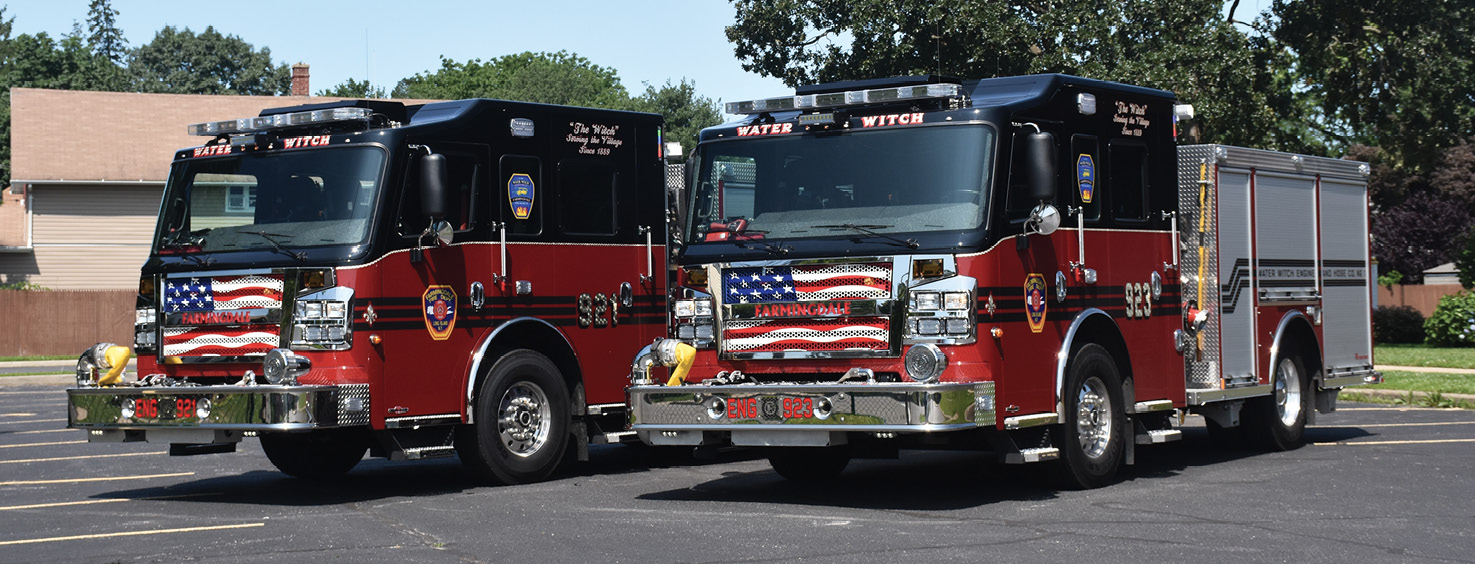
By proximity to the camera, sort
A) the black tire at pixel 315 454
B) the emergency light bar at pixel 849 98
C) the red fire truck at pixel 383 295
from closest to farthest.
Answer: the emergency light bar at pixel 849 98 → the red fire truck at pixel 383 295 → the black tire at pixel 315 454

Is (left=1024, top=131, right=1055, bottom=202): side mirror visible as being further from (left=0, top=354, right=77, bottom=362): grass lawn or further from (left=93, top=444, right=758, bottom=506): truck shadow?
(left=0, top=354, right=77, bottom=362): grass lawn

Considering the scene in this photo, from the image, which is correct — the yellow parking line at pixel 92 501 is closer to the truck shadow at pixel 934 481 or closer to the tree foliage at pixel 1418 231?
the truck shadow at pixel 934 481

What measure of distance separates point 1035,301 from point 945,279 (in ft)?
2.98

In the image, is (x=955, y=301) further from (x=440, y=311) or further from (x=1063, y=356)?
(x=440, y=311)

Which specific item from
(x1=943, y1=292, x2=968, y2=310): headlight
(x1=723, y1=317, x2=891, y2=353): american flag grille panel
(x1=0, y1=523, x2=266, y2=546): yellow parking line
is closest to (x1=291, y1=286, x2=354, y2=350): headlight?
(x1=0, y1=523, x2=266, y2=546): yellow parking line

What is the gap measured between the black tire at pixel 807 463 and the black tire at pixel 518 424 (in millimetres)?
1766

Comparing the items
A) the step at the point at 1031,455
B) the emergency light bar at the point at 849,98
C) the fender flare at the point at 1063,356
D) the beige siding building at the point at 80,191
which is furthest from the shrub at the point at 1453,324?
the beige siding building at the point at 80,191

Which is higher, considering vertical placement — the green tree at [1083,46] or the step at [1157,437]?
the green tree at [1083,46]

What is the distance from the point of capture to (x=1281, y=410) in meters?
14.8

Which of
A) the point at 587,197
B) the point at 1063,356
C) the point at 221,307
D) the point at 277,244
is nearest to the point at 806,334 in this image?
the point at 1063,356

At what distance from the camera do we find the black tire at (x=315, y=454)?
13.5m

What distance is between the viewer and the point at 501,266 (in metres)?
12.8

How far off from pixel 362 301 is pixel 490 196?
5.28ft

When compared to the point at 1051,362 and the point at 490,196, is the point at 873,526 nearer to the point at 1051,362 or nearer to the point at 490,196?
the point at 1051,362
